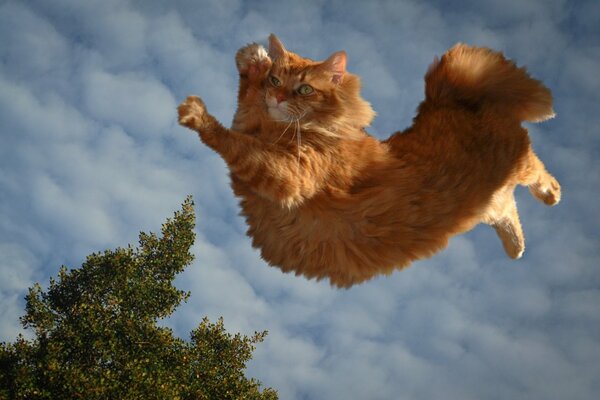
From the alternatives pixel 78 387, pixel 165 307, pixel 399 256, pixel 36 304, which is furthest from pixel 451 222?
pixel 36 304

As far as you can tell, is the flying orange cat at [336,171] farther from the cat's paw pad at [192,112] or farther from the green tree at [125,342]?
the green tree at [125,342]

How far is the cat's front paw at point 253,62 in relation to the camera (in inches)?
108

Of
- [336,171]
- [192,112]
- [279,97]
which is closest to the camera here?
[192,112]

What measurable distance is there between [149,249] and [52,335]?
3148 mm

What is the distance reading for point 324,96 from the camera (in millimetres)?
2971

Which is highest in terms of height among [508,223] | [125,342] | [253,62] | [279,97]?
[125,342]

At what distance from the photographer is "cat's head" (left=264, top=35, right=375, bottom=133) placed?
9.31 feet

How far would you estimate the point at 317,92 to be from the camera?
295 cm

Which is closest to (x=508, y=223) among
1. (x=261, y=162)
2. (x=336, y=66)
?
(x=336, y=66)

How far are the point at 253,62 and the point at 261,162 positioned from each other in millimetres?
534

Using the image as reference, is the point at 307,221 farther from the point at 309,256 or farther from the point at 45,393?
the point at 45,393

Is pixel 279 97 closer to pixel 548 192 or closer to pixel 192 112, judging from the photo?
pixel 192 112

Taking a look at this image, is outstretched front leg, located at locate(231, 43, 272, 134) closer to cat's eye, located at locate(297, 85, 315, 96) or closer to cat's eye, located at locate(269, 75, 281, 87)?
cat's eye, located at locate(269, 75, 281, 87)

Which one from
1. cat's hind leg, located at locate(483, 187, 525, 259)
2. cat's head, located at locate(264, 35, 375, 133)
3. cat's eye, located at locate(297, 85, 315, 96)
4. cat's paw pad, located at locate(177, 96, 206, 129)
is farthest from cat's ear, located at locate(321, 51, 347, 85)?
cat's hind leg, located at locate(483, 187, 525, 259)
